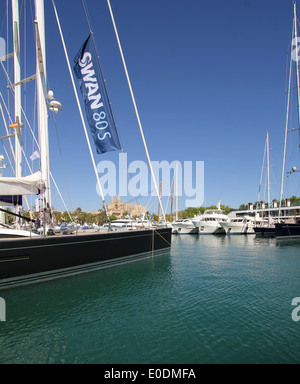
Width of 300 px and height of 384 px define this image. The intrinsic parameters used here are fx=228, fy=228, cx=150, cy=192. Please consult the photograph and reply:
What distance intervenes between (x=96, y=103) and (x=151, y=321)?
34.9 feet

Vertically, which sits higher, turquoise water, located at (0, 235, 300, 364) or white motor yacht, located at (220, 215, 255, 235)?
turquoise water, located at (0, 235, 300, 364)

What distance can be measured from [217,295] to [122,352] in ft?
16.3

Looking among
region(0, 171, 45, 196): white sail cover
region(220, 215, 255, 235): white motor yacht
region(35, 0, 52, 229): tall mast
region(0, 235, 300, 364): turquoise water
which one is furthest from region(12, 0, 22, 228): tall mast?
region(220, 215, 255, 235): white motor yacht

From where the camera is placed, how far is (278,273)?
12.5m

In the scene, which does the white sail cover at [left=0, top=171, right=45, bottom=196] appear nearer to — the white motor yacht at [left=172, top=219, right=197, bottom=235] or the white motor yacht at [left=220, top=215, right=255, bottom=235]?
the white motor yacht at [left=172, top=219, right=197, bottom=235]

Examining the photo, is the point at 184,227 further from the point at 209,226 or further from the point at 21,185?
the point at 21,185

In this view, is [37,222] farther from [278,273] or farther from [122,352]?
[278,273]

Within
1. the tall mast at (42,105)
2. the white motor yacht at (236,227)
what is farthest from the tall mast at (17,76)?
the white motor yacht at (236,227)

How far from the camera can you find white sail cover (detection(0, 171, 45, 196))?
916cm

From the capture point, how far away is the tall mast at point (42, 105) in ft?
34.4

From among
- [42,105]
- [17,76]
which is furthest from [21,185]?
[17,76]

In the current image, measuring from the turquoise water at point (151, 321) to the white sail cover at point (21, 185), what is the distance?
3.85 meters

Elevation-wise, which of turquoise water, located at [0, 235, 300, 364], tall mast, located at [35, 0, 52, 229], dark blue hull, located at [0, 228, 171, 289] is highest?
tall mast, located at [35, 0, 52, 229]
